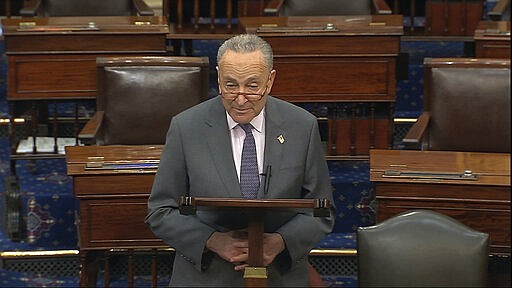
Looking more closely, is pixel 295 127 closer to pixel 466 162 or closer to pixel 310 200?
pixel 310 200

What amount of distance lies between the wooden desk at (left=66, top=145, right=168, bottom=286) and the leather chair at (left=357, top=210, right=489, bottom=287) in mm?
665

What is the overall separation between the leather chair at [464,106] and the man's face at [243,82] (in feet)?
3.04

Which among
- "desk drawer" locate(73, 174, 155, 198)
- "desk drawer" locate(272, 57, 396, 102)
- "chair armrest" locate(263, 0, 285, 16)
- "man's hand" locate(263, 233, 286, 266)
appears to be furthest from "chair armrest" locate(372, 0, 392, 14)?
"man's hand" locate(263, 233, 286, 266)

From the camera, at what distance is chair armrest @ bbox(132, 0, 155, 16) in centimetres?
361

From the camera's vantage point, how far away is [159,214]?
1852 millimetres

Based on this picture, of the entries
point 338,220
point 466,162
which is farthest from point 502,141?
point 338,220

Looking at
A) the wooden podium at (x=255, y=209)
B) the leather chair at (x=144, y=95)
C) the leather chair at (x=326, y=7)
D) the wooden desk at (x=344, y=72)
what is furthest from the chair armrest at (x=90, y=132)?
the leather chair at (x=326, y=7)

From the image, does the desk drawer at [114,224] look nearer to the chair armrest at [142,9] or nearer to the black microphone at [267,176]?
the black microphone at [267,176]

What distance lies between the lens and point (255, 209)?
1.70 meters

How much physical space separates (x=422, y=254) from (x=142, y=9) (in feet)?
6.64

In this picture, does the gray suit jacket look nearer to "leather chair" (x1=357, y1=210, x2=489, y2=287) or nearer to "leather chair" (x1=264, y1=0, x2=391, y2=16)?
"leather chair" (x1=357, y1=210, x2=489, y2=287)

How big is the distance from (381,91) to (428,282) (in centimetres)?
141

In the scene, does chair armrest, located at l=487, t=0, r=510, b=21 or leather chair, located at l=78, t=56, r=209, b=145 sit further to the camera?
chair armrest, located at l=487, t=0, r=510, b=21

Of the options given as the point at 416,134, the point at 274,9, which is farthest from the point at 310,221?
→ the point at 274,9
